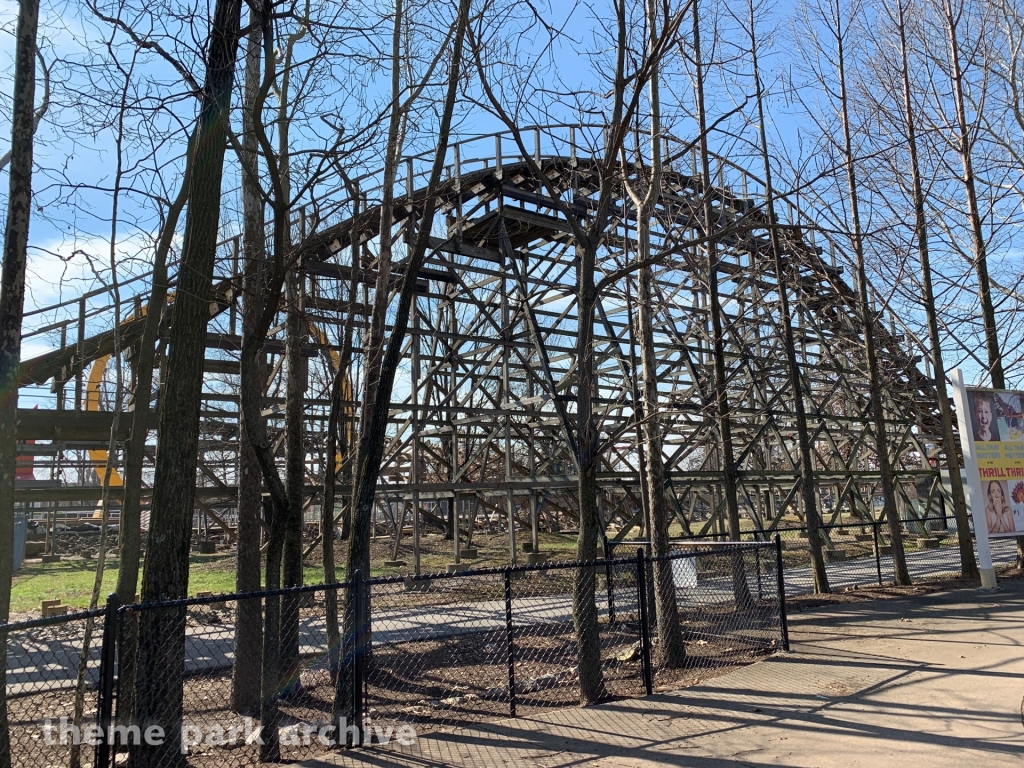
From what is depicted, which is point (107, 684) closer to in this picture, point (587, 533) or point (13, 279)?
point (13, 279)

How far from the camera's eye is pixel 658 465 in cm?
763

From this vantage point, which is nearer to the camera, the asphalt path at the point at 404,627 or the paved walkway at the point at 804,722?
the paved walkway at the point at 804,722

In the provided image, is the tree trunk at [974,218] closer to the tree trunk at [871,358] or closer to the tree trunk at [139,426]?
the tree trunk at [871,358]

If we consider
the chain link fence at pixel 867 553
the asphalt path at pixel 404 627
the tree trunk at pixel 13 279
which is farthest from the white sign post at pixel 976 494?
the tree trunk at pixel 13 279

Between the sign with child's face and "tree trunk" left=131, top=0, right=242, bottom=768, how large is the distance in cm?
1112

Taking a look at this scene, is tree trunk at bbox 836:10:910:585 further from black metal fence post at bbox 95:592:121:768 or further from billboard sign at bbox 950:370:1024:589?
black metal fence post at bbox 95:592:121:768

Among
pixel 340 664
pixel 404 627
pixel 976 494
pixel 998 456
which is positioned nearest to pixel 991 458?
pixel 998 456

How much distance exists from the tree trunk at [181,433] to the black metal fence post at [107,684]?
319mm

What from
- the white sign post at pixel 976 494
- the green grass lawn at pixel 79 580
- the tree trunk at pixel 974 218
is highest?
the tree trunk at pixel 974 218

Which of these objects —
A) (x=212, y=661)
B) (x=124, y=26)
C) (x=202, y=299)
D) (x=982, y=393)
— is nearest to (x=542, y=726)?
(x=202, y=299)

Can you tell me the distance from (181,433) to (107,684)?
59.2 inches

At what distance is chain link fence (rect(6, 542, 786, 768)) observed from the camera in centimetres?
434

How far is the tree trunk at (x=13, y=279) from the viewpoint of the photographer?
4.52m

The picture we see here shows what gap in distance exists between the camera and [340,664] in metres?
5.38
